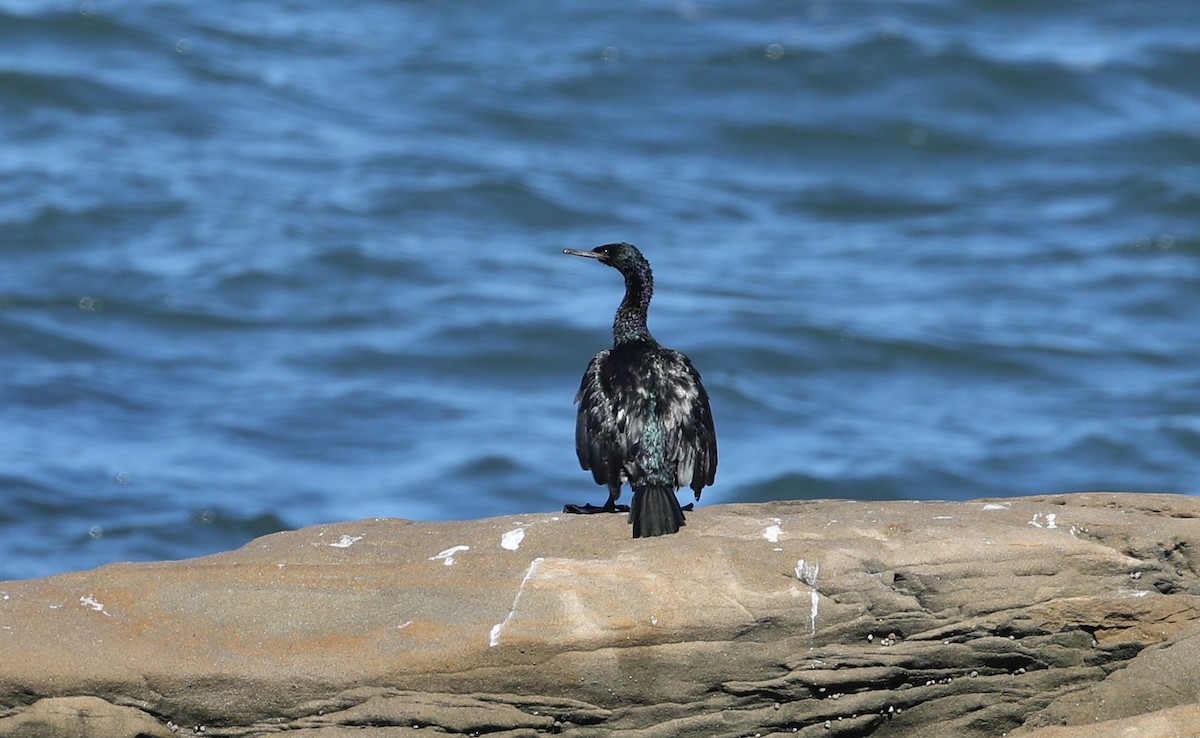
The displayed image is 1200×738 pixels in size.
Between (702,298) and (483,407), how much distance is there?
3594mm

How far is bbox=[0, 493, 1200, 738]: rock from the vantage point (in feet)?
18.9

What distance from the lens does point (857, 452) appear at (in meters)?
15.5

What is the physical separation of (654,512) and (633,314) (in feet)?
5.52

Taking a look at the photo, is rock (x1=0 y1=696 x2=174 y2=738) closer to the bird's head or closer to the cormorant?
the cormorant

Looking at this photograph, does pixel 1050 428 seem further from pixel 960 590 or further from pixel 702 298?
pixel 960 590

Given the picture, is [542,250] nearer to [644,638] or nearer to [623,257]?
[623,257]

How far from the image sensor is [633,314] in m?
7.93

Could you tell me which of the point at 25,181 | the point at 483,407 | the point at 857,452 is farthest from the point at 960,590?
the point at 25,181

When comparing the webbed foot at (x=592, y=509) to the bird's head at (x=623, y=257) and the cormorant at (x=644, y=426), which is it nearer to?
the cormorant at (x=644, y=426)

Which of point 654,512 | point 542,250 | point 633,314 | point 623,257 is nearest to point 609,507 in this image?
point 654,512

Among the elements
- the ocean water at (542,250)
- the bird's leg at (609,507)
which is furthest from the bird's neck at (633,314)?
the ocean water at (542,250)

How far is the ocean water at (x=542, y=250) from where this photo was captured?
1470 cm

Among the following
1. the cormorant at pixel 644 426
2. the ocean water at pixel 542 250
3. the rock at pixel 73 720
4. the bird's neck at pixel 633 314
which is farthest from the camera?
the ocean water at pixel 542 250

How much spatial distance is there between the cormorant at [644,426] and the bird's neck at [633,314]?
31 cm
